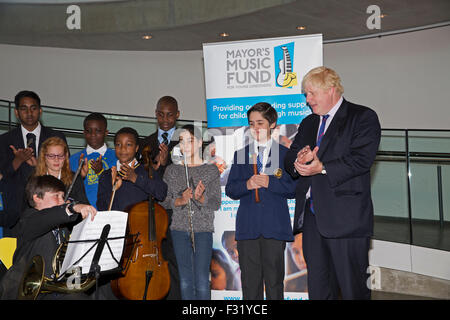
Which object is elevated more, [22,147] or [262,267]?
[22,147]

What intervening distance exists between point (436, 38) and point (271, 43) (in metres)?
4.19

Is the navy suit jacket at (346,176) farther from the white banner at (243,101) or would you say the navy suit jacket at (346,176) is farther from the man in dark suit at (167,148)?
the man in dark suit at (167,148)

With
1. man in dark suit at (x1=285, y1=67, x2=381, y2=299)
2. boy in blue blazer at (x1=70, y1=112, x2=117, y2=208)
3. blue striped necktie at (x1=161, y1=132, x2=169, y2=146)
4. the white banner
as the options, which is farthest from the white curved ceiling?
man in dark suit at (x1=285, y1=67, x2=381, y2=299)

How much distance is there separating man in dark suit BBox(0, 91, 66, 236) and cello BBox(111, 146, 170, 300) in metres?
0.94

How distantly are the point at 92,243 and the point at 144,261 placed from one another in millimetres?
995

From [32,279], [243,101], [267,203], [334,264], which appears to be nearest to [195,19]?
[243,101]

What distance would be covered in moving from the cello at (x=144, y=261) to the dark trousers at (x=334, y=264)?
3.76 feet

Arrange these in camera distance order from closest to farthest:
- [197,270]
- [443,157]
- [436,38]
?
[197,270]
[443,157]
[436,38]

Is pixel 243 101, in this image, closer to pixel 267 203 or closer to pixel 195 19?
pixel 267 203

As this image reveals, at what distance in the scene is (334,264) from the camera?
2666 mm

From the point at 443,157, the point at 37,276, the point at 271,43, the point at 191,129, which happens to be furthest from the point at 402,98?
the point at 37,276

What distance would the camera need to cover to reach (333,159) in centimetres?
274
